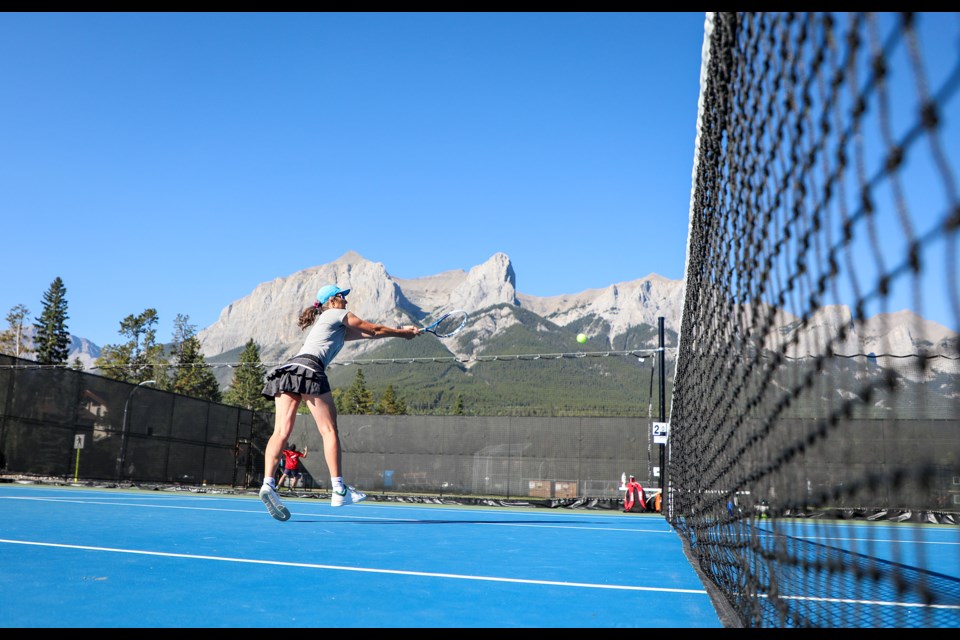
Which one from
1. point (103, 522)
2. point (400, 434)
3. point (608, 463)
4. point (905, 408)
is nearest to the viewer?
point (103, 522)

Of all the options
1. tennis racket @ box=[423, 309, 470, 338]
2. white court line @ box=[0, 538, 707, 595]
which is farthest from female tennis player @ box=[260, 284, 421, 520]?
white court line @ box=[0, 538, 707, 595]

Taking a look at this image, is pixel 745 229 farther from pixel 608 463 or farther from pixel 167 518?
pixel 608 463

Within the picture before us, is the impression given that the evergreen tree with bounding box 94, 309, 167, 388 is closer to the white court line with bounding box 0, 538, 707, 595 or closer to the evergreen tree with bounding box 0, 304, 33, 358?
the evergreen tree with bounding box 0, 304, 33, 358

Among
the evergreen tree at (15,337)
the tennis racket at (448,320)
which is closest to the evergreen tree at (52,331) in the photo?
the evergreen tree at (15,337)

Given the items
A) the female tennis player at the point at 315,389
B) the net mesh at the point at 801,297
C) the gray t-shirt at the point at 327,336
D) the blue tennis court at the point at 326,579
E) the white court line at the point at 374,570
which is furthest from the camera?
the gray t-shirt at the point at 327,336

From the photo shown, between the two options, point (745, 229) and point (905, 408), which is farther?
point (905, 408)

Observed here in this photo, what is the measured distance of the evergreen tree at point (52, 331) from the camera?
6325 centimetres

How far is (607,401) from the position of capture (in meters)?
90.3

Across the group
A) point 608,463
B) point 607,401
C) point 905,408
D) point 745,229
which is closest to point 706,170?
point 745,229

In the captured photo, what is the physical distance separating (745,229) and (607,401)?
89.2m

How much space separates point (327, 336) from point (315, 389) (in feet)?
1.60

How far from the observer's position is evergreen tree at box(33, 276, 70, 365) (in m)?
63.2

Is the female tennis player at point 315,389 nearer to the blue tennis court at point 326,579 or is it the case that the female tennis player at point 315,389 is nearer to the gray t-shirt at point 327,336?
the gray t-shirt at point 327,336
